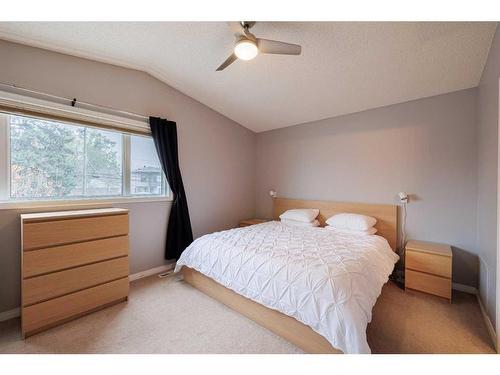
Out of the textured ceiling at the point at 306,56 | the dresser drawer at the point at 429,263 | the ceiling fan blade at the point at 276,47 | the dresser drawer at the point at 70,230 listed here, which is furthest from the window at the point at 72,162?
the dresser drawer at the point at 429,263

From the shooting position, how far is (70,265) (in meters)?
1.97

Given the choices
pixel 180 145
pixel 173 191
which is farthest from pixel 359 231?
pixel 180 145

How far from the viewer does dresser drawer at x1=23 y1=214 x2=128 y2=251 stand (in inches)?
70.2

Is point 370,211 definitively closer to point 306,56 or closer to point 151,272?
point 306,56

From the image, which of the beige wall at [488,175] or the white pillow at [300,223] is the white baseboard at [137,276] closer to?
the white pillow at [300,223]

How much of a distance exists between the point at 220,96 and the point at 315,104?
1.39 meters

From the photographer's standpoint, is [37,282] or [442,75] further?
[442,75]

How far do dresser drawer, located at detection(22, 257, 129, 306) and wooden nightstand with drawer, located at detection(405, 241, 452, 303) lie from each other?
312cm

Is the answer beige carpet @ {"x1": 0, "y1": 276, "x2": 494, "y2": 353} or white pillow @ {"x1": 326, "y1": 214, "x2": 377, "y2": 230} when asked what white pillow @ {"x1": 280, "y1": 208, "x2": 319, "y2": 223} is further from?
beige carpet @ {"x1": 0, "y1": 276, "x2": 494, "y2": 353}

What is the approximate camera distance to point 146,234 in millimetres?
2982

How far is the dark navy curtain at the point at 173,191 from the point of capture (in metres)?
3.01

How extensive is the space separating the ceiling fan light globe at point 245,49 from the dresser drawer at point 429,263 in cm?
264
